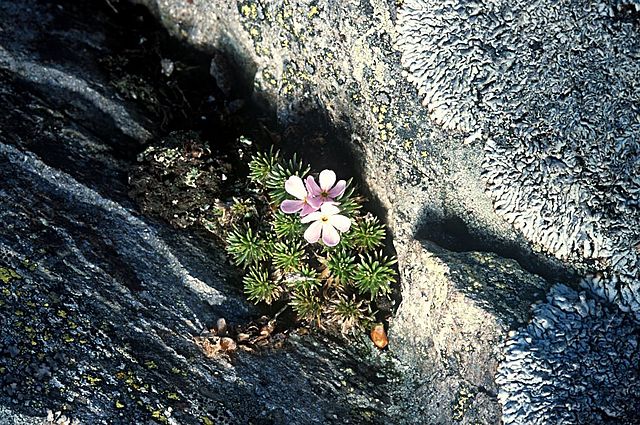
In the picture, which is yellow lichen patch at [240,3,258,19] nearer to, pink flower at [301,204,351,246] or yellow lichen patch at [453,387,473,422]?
pink flower at [301,204,351,246]

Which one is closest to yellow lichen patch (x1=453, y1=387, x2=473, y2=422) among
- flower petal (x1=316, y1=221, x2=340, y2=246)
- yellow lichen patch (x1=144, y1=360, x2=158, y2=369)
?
flower petal (x1=316, y1=221, x2=340, y2=246)

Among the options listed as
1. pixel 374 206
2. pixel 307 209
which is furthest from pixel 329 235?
pixel 374 206

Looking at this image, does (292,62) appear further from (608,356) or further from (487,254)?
(608,356)

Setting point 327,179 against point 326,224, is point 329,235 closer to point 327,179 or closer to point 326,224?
point 326,224

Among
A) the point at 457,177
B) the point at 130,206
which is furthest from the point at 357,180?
the point at 130,206

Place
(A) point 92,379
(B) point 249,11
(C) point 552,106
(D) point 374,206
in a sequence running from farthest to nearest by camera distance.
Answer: (B) point 249,11, (D) point 374,206, (C) point 552,106, (A) point 92,379

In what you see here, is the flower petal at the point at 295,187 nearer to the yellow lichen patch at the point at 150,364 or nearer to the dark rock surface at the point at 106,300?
the dark rock surface at the point at 106,300

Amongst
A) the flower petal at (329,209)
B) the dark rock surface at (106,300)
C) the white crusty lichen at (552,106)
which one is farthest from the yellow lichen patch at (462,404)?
the flower petal at (329,209)
